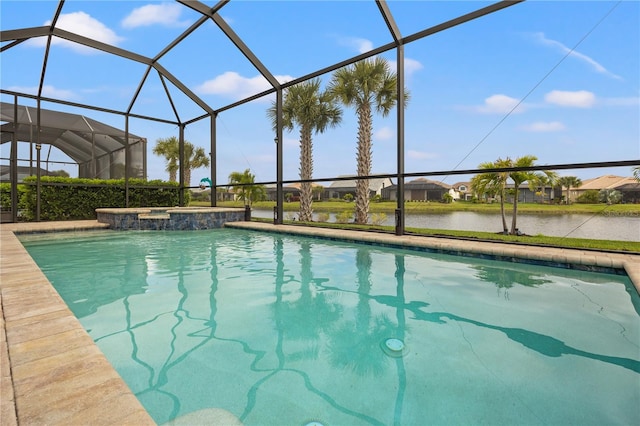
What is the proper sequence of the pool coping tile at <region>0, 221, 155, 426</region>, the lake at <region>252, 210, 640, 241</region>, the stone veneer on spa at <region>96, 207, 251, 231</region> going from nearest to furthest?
the pool coping tile at <region>0, 221, 155, 426</region> → the lake at <region>252, 210, 640, 241</region> → the stone veneer on spa at <region>96, 207, 251, 231</region>

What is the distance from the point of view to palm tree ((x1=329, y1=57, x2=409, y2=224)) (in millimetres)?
13617

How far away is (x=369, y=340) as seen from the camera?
Result: 273 centimetres

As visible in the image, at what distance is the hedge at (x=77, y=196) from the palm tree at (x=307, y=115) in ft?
20.8

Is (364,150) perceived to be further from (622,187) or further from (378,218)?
(622,187)

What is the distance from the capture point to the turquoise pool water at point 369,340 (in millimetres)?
1882

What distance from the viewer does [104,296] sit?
12.6ft

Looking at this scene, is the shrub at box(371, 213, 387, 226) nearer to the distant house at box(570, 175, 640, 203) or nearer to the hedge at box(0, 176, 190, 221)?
the distant house at box(570, 175, 640, 203)

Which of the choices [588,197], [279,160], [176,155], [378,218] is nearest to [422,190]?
[378,218]

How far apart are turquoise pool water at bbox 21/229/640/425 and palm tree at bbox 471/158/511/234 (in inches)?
186

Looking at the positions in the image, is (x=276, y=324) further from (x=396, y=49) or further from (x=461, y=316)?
(x=396, y=49)

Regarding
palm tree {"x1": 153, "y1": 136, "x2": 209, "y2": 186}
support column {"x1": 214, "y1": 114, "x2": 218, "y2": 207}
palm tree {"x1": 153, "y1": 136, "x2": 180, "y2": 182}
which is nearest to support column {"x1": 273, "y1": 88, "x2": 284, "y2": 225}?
support column {"x1": 214, "y1": 114, "x2": 218, "y2": 207}

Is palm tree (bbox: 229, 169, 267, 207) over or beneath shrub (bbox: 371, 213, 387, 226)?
over

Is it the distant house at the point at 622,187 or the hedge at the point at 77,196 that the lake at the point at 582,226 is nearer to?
the distant house at the point at 622,187

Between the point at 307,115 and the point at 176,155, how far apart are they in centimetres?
1595
